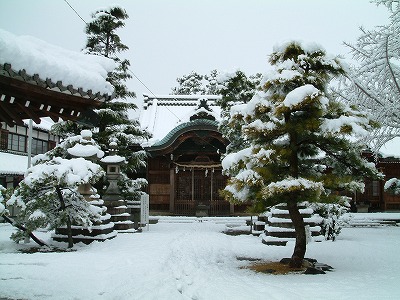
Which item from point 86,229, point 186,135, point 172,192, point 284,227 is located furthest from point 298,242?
point 172,192

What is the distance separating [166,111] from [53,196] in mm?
18038

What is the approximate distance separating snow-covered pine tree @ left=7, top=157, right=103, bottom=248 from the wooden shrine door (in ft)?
38.8

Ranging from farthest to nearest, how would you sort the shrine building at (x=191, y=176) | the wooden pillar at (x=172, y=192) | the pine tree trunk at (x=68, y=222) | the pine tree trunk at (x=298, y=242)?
the wooden pillar at (x=172, y=192) < the shrine building at (x=191, y=176) < the pine tree trunk at (x=68, y=222) < the pine tree trunk at (x=298, y=242)

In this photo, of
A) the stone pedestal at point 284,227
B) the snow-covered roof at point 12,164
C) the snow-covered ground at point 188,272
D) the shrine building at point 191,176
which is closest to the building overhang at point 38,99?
the snow-covered ground at point 188,272

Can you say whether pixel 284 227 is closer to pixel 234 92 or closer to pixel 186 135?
pixel 234 92

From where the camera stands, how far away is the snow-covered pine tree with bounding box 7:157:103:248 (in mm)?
9953

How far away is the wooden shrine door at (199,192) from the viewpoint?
22594 millimetres

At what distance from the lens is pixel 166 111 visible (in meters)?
27.9

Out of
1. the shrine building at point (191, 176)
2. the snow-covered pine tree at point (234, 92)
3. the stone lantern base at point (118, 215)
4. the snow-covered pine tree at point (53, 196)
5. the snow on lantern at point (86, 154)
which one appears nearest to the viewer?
the snow-covered pine tree at point (53, 196)

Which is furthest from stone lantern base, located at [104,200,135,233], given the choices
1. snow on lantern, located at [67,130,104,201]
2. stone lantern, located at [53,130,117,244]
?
snow on lantern, located at [67,130,104,201]

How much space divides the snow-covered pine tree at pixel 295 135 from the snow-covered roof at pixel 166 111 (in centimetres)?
1403

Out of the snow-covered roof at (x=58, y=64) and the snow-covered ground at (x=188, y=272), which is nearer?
the snow-covered roof at (x=58, y=64)

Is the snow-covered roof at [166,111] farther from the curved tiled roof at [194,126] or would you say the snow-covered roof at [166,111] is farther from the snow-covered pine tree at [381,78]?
the snow-covered pine tree at [381,78]

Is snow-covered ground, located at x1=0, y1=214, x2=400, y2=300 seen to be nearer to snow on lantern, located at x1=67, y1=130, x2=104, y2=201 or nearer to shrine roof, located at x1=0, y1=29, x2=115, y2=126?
snow on lantern, located at x1=67, y1=130, x2=104, y2=201
